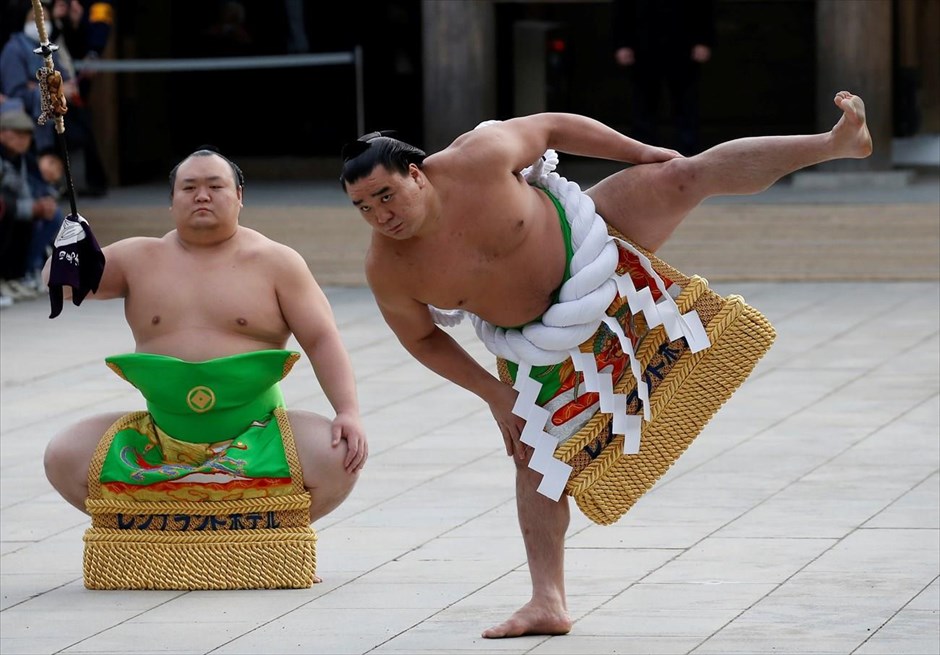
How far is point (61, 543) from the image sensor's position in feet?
16.8

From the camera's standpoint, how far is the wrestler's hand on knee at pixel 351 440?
4645 millimetres

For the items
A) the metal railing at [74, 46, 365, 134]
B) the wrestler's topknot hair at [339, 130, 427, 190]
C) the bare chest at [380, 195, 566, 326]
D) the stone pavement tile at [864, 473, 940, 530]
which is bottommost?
the stone pavement tile at [864, 473, 940, 530]

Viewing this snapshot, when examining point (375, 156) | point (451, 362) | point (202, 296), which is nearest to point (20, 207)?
point (202, 296)

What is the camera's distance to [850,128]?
3.93 meters

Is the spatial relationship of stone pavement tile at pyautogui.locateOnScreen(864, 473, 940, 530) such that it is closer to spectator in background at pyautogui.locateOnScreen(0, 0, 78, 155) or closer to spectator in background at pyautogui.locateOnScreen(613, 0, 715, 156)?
spectator in background at pyautogui.locateOnScreen(0, 0, 78, 155)

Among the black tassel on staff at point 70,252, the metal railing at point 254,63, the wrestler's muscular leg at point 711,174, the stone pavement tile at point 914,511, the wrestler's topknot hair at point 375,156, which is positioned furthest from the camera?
the metal railing at point 254,63

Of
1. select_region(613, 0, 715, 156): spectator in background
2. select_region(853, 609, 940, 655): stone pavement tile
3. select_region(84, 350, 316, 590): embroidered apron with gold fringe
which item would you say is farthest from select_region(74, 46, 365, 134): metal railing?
select_region(853, 609, 940, 655): stone pavement tile

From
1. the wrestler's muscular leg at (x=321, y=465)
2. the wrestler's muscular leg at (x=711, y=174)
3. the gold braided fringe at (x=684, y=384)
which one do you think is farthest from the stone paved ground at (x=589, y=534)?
the wrestler's muscular leg at (x=711, y=174)

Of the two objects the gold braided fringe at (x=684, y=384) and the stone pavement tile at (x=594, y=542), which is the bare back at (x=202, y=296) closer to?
the stone pavement tile at (x=594, y=542)

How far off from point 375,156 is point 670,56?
818cm

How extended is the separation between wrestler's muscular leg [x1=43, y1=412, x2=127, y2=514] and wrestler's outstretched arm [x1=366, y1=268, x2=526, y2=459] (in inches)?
38.3

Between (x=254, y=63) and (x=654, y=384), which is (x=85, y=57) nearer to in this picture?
(x=254, y=63)

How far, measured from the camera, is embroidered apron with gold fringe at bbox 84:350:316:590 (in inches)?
181

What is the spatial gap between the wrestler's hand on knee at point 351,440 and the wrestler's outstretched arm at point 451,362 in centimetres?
52
